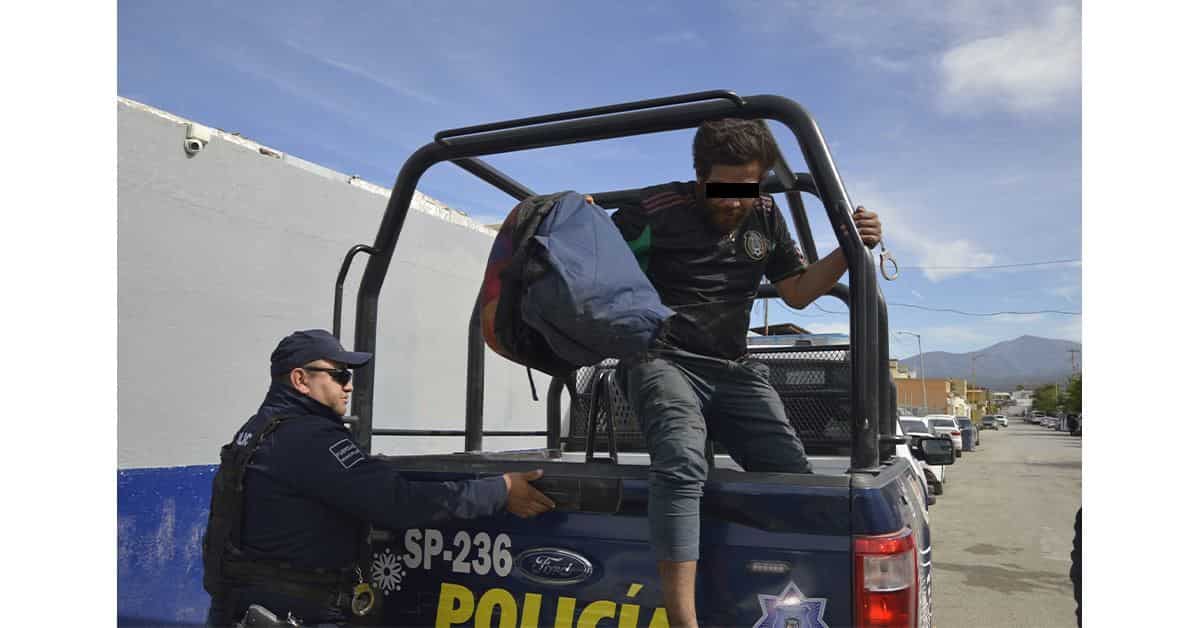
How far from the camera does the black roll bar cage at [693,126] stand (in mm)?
2244

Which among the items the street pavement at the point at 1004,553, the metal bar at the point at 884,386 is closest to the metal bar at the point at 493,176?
the metal bar at the point at 884,386

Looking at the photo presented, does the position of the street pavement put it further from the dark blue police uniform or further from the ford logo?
the dark blue police uniform

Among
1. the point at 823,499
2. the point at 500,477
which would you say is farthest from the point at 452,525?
the point at 823,499

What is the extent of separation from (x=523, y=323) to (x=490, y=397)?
8.11 meters

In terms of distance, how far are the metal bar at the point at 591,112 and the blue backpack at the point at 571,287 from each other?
43cm

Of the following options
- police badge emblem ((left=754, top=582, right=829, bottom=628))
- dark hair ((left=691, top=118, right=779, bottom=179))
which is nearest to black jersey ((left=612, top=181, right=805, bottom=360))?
dark hair ((left=691, top=118, right=779, bottom=179))

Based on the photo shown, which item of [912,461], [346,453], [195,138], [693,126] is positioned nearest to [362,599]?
[346,453]

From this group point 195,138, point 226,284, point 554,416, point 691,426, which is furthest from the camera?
point 226,284

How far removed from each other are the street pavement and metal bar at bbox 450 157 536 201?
490 centimetres

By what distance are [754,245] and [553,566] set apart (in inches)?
44.2

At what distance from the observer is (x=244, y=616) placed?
2.44m

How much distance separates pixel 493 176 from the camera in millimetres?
3439

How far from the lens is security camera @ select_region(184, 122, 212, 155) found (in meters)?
5.83

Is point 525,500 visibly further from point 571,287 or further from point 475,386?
point 475,386
